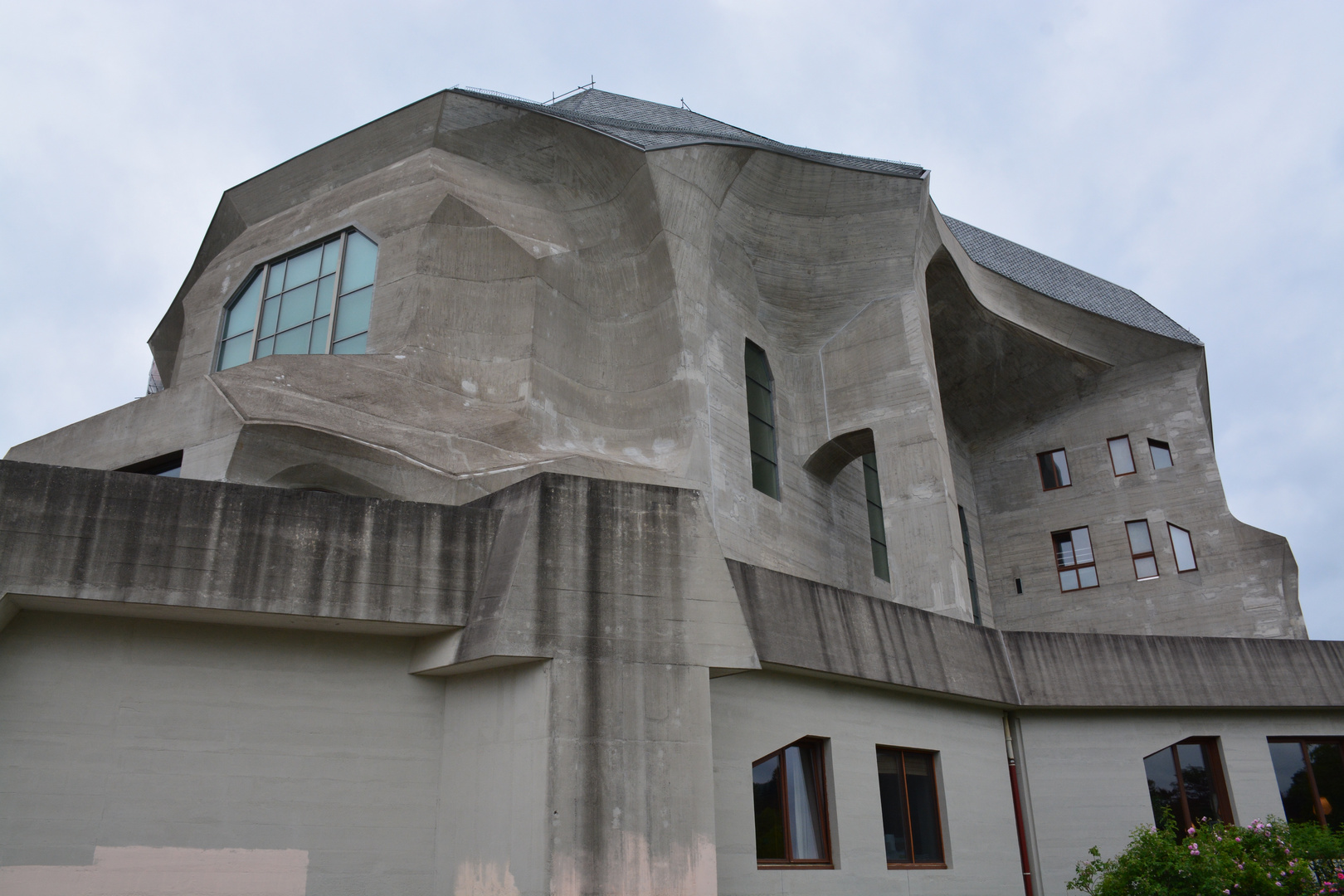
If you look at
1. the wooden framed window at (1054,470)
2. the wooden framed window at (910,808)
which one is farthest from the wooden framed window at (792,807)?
the wooden framed window at (1054,470)

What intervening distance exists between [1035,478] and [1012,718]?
15.7 metres

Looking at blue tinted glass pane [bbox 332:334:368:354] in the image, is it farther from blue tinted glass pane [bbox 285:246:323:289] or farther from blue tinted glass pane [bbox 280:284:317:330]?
blue tinted glass pane [bbox 285:246:323:289]

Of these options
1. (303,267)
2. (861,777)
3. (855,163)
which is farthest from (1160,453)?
(303,267)

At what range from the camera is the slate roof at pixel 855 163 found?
1922cm

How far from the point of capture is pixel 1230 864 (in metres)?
10.5

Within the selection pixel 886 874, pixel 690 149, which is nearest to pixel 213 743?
pixel 886 874

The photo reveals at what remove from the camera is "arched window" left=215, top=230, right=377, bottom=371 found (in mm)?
17766

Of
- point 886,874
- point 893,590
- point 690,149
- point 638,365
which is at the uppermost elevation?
point 690,149

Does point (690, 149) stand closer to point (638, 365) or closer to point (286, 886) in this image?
point (638, 365)

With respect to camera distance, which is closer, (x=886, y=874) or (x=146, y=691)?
(x=146, y=691)

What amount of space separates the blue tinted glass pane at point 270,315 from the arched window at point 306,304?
15 millimetres

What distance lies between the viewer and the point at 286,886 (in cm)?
888

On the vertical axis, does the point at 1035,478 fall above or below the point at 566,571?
above

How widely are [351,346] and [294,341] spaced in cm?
154
